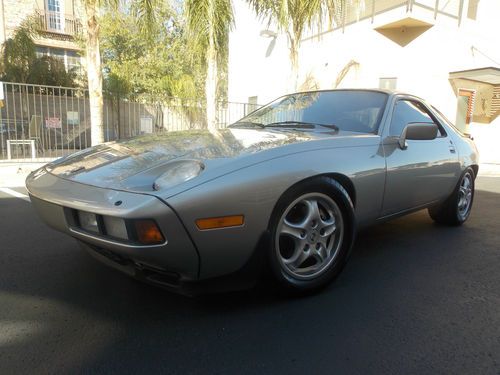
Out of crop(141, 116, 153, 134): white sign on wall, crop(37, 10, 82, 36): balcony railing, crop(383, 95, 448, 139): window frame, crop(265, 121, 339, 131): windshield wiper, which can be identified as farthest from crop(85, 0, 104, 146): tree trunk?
crop(37, 10, 82, 36): balcony railing

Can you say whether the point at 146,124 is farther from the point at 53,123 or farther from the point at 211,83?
the point at 211,83

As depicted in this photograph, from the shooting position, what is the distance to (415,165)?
3152 mm

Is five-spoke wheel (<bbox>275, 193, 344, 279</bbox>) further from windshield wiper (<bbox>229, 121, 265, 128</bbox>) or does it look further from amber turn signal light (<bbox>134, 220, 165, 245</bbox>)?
windshield wiper (<bbox>229, 121, 265, 128</bbox>)

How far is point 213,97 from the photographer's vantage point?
9836 millimetres

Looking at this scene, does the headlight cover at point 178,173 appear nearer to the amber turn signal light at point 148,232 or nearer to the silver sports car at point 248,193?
the silver sports car at point 248,193

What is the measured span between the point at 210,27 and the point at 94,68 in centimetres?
274

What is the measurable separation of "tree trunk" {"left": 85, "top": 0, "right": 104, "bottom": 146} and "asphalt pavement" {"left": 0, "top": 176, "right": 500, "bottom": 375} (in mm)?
5176

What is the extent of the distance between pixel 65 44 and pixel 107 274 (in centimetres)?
2527

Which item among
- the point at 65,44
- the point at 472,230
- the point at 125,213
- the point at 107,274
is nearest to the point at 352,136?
the point at 125,213

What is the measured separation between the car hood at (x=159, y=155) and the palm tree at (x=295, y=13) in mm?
6462

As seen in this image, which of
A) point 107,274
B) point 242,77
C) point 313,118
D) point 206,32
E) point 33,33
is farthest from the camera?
point 242,77

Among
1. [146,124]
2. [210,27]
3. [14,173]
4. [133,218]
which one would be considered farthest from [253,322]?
[146,124]

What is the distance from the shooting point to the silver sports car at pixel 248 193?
1908 mm

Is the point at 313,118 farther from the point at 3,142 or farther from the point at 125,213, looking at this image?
the point at 3,142
